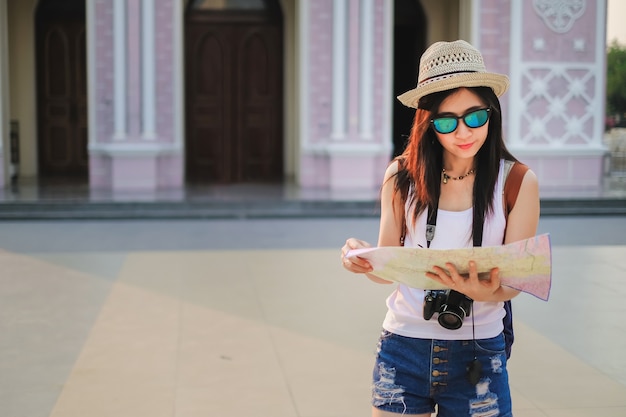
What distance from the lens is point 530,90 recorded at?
47.5ft

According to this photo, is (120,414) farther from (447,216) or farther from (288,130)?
(288,130)

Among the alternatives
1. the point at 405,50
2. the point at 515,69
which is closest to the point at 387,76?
the point at 515,69

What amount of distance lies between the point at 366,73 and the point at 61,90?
19.2 feet

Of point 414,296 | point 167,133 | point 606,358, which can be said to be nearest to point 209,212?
point 167,133

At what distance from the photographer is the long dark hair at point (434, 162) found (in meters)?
2.36

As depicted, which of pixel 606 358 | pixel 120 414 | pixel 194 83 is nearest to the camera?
pixel 120 414

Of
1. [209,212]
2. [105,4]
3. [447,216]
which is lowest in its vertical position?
[209,212]

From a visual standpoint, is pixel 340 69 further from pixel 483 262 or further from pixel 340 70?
pixel 483 262

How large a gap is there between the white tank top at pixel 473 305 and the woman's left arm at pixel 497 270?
37 mm

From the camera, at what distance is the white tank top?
7.70 ft

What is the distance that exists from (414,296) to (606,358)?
2.86 m

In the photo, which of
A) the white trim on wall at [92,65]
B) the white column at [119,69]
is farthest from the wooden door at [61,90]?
the white column at [119,69]

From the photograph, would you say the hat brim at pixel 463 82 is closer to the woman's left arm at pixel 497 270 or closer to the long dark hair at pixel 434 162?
the long dark hair at pixel 434 162

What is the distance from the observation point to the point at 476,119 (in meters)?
2.33
